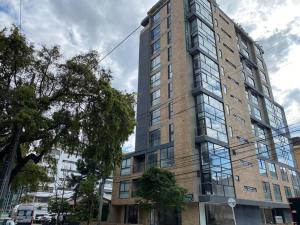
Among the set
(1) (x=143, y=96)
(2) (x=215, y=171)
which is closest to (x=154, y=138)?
(1) (x=143, y=96)

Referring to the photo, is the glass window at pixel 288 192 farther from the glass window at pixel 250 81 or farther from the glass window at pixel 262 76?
the glass window at pixel 262 76

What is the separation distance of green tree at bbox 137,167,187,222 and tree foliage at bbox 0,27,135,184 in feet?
27.5

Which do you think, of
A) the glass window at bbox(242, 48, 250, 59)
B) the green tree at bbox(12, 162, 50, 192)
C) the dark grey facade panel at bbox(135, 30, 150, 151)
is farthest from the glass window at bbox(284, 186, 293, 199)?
the green tree at bbox(12, 162, 50, 192)

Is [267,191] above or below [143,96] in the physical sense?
below

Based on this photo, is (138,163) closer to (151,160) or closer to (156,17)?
(151,160)

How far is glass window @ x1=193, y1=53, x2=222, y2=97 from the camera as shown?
1162 inches

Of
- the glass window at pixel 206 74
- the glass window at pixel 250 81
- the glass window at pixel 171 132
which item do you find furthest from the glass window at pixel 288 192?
the glass window at pixel 171 132

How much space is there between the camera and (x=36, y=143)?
13.9 metres

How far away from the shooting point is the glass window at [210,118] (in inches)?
1059

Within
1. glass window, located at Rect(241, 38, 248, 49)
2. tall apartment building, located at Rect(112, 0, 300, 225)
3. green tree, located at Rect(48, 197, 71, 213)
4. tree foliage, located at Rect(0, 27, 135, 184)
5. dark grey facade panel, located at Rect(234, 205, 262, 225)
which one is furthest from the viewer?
glass window, located at Rect(241, 38, 248, 49)

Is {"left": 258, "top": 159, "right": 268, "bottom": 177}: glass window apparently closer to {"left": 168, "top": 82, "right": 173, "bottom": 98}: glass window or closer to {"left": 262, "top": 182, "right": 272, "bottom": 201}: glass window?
{"left": 262, "top": 182, "right": 272, "bottom": 201}: glass window

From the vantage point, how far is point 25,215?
3203cm

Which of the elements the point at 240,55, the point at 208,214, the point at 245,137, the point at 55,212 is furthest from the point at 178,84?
the point at 55,212

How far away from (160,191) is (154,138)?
1056 cm
